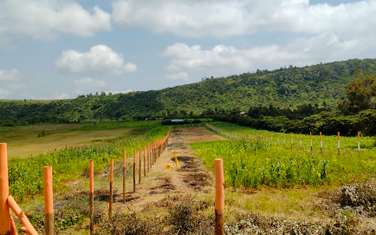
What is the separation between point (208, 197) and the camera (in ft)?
45.5

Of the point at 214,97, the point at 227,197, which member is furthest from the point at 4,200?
the point at 214,97

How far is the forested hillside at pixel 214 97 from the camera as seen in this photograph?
5167 inches

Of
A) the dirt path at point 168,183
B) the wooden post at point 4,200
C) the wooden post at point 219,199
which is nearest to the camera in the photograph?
the wooden post at point 4,200

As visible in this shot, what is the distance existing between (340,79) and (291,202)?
138 m

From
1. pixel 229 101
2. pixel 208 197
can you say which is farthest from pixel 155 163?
pixel 229 101

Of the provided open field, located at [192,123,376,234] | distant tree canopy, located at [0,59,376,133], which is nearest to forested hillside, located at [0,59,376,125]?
distant tree canopy, located at [0,59,376,133]

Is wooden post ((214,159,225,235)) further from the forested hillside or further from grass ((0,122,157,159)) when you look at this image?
the forested hillside

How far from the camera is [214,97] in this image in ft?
477

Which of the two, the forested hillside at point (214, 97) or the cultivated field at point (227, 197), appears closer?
the cultivated field at point (227, 197)

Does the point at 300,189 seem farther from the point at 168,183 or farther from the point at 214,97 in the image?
the point at 214,97

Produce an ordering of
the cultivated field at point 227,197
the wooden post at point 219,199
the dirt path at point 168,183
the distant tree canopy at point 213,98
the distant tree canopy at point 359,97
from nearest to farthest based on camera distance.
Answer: the wooden post at point 219,199 → the cultivated field at point 227,197 → the dirt path at point 168,183 → the distant tree canopy at point 359,97 → the distant tree canopy at point 213,98

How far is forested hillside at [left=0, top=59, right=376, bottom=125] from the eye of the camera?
13125 cm

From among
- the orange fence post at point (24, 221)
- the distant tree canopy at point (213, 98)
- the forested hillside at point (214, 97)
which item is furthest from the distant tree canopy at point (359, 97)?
the orange fence post at point (24, 221)

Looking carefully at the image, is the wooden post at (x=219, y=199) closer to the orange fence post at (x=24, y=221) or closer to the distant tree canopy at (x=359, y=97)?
the orange fence post at (x=24, y=221)
